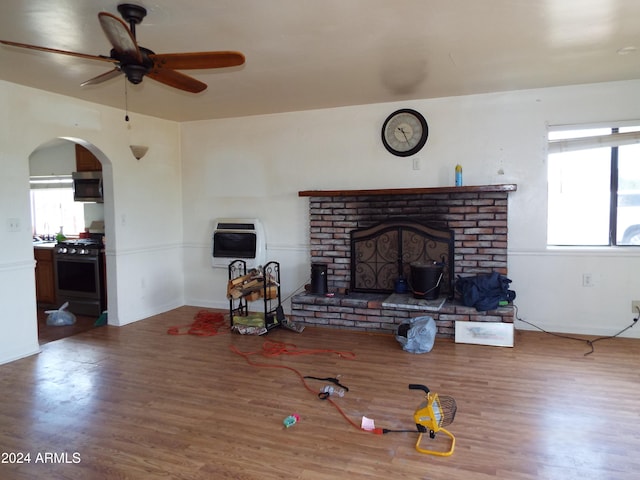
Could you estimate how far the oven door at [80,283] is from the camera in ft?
17.1

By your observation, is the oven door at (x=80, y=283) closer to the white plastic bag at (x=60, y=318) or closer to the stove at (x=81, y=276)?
the stove at (x=81, y=276)

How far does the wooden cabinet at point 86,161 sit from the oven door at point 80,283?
1087mm

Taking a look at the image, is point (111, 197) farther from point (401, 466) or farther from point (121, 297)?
point (401, 466)

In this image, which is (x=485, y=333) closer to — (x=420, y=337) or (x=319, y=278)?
(x=420, y=337)

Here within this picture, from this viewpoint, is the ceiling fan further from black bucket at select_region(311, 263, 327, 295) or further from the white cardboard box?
the white cardboard box

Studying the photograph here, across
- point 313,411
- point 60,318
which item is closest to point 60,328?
point 60,318

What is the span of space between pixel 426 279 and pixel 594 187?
1.83 metres

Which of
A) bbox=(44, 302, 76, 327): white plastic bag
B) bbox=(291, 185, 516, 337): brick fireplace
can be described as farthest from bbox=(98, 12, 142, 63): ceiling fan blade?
bbox=(44, 302, 76, 327): white plastic bag

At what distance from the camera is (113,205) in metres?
4.75

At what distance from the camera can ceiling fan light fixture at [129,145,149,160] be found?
15.9 ft

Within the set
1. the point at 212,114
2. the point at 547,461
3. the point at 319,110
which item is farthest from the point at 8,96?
the point at 547,461

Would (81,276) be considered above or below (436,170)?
below

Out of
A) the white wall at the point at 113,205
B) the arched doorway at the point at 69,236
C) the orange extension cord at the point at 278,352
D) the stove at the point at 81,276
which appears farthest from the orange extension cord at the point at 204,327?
the stove at the point at 81,276

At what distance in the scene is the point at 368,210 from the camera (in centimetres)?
469
